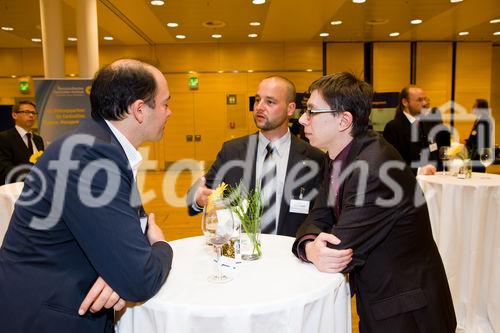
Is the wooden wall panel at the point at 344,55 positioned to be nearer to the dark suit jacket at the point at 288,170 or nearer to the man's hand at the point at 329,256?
the dark suit jacket at the point at 288,170

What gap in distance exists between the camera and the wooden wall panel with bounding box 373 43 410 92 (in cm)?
1239

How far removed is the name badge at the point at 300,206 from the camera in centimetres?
246

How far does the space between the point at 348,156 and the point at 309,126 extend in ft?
0.93

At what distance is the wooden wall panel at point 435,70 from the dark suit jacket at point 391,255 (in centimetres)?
1234

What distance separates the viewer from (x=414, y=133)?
4.99m

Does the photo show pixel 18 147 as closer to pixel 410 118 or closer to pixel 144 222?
pixel 144 222

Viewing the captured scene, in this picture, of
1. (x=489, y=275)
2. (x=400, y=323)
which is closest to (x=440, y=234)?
(x=489, y=275)

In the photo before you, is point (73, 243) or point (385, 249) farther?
point (385, 249)

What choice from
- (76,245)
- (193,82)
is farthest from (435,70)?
(76,245)

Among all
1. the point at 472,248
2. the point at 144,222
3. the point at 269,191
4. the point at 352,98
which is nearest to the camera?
the point at 144,222

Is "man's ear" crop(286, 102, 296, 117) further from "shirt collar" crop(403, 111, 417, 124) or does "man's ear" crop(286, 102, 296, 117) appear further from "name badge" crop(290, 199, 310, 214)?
"shirt collar" crop(403, 111, 417, 124)

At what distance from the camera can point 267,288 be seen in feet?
4.63

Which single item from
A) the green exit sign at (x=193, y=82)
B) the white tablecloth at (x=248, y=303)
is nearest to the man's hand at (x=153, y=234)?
the white tablecloth at (x=248, y=303)

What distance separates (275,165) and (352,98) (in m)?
1.00
